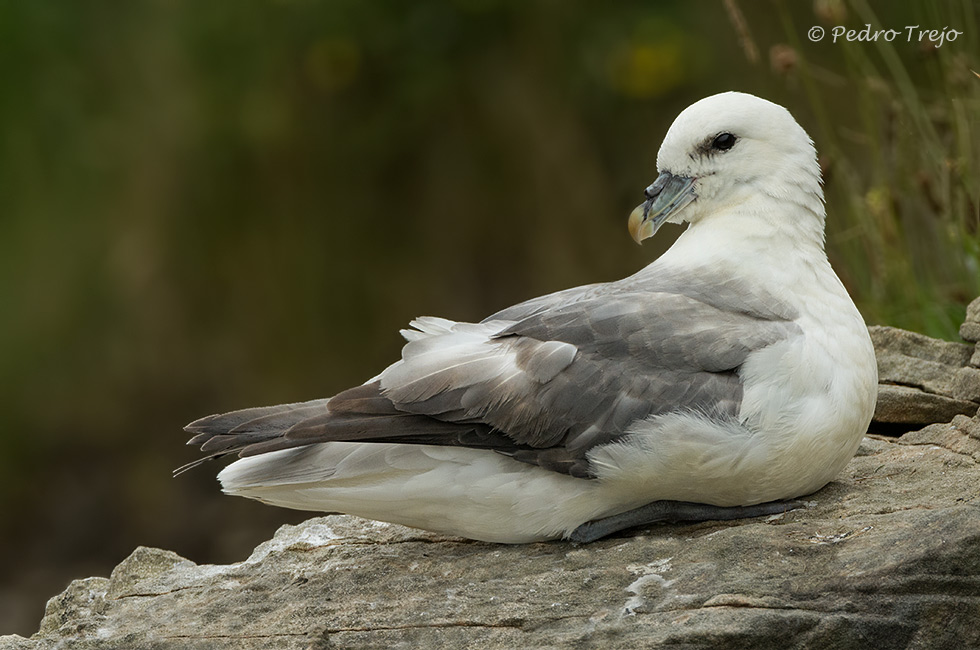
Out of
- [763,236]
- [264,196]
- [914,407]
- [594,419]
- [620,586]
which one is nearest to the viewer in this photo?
[620,586]

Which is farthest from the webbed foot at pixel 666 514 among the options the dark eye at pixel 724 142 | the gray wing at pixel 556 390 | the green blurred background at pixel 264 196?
the green blurred background at pixel 264 196

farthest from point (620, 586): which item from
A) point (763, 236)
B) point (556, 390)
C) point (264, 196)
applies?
point (264, 196)

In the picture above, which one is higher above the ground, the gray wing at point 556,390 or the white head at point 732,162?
the white head at point 732,162

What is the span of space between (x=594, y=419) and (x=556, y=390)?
122mm

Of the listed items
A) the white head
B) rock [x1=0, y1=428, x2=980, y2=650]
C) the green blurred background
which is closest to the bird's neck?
the white head

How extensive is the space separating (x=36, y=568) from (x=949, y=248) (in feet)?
18.2

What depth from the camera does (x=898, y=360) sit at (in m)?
4.11

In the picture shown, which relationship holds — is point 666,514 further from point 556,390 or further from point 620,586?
point 556,390

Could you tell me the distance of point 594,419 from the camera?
3.18 m

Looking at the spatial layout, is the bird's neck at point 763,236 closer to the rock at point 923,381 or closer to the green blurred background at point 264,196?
the rock at point 923,381

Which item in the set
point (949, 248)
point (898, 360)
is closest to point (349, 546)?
point (898, 360)

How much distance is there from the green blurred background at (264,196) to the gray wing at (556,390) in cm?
399

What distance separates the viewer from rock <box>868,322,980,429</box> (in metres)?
3.90

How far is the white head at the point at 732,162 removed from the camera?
11.8 ft
